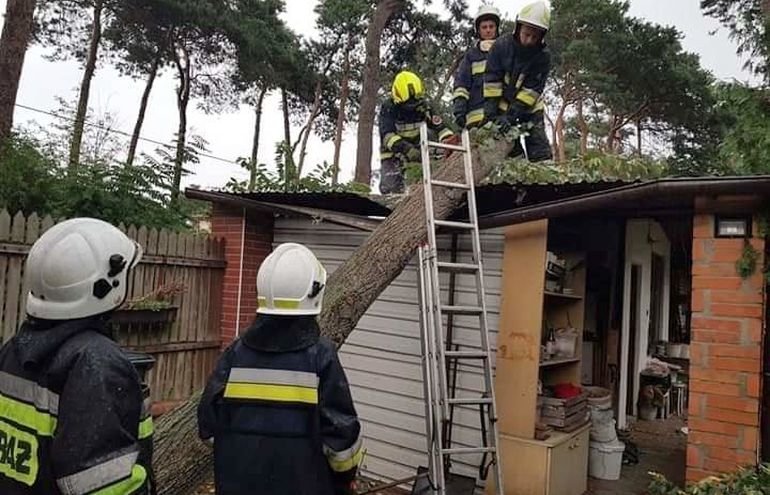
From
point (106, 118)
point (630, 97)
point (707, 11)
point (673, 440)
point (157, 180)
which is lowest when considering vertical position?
point (673, 440)

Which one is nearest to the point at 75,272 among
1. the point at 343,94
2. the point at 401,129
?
the point at 401,129

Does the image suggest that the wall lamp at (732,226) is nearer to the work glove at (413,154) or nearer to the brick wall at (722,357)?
the brick wall at (722,357)

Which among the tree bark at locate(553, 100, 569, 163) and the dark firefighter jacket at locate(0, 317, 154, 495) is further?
the tree bark at locate(553, 100, 569, 163)

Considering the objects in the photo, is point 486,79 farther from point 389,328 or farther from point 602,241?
point 389,328

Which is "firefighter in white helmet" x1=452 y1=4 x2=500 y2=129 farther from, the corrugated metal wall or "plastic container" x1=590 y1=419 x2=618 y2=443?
"plastic container" x1=590 y1=419 x2=618 y2=443

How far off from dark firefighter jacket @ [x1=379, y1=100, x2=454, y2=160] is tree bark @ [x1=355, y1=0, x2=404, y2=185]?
5.48m

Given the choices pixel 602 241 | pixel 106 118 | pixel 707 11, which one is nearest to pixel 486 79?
pixel 602 241

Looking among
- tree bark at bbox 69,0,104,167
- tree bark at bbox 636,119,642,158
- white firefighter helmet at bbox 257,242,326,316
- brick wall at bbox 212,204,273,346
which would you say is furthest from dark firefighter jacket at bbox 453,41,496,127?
tree bark at bbox 636,119,642,158

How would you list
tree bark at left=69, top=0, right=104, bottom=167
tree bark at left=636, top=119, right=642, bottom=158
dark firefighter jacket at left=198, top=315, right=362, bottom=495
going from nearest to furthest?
dark firefighter jacket at left=198, top=315, right=362, bottom=495
tree bark at left=69, top=0, right=104, bottom=167
tree bark at left=636, top=119, right=642, bottom=158

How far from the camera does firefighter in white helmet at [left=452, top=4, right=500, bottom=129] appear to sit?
6.23m

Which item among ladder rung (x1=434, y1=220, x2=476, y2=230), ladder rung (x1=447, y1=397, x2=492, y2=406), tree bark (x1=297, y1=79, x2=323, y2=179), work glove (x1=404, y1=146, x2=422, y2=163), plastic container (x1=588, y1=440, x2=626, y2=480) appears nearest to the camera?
ladder rung (x1=447, y1=397, x2=492, y2=406)

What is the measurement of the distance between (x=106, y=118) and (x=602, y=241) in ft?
49.9

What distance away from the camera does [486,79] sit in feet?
19.4

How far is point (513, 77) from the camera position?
5836mm
